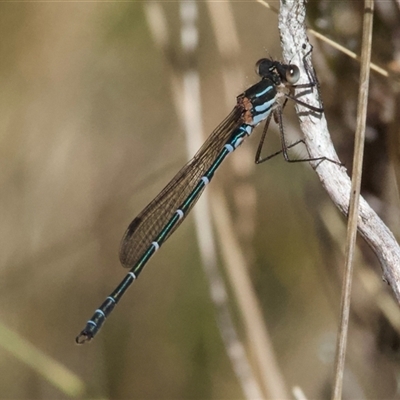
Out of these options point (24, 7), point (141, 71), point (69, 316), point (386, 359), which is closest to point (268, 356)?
point (386, 359)

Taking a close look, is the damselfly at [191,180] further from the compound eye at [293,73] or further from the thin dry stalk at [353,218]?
the thin dry stalk at [353,218]

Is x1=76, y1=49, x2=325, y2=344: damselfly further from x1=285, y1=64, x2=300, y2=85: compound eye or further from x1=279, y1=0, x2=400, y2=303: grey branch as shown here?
x1=279, y1=0, x2=400, y2=303: grey branch

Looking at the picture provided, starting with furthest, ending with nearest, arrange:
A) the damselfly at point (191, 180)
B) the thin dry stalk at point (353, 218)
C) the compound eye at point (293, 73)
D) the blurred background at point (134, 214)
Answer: the blurred background at point (134, 214)
the damselfly at point (191, 180)
the compound eye at point (293, 73)
the thin dry stalk at point (353, 218)

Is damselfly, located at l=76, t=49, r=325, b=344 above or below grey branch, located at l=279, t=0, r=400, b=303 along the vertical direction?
above

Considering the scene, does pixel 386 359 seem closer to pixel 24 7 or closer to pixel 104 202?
pixel 104 202

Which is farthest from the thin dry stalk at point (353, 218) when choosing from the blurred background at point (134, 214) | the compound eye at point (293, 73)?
the blurred background at point (134, 214)

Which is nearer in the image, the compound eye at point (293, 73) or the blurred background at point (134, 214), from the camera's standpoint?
the compound eye at point (293, 73)

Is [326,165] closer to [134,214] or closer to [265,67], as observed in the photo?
[265,67]

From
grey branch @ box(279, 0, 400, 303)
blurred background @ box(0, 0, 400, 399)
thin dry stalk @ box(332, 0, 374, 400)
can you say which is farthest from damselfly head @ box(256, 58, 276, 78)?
thin dry stalk @ box(332, 0, 374, 400)
